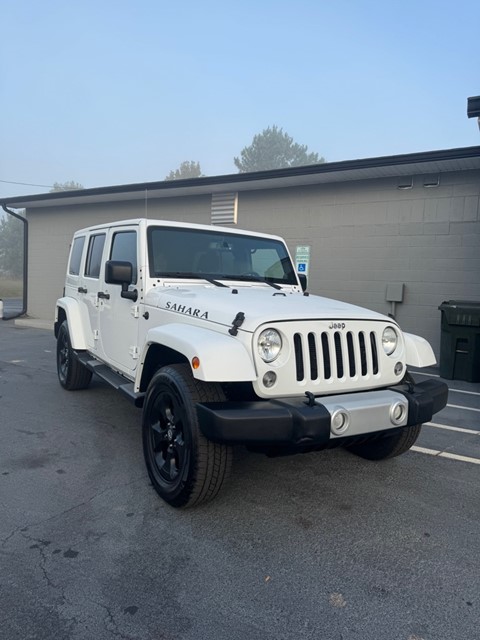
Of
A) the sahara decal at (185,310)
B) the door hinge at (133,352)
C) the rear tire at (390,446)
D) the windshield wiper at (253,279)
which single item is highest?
the windshield wiper at (253,279)

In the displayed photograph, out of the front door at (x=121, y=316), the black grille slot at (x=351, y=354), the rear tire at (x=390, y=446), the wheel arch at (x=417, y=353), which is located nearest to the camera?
the black grille slot at (x=351, y=354)

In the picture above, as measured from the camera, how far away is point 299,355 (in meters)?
2.99

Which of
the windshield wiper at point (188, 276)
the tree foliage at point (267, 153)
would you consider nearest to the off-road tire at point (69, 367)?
the windshield wiper at point (188, 276)

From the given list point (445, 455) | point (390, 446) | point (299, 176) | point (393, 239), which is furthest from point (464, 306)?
Answer: point (390, 446)

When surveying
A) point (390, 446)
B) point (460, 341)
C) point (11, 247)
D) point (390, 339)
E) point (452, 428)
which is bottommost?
point (452, 428)

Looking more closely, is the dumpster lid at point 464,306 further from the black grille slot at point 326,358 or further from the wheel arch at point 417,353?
the black grille slot at point 326,358

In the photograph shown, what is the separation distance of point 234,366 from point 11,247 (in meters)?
75.6

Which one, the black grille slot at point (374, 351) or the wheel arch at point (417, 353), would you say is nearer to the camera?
the black grille slot at point (374, 351)

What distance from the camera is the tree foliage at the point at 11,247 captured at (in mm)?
66312

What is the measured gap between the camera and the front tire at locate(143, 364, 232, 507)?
2.94 m

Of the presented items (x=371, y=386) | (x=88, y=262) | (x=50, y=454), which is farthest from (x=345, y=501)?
(x=88, y=262)

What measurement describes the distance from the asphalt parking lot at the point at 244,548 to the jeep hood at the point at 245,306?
1.27 m

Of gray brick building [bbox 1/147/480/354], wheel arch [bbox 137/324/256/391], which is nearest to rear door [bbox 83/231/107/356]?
wheel arch [bbox 137/324/256/391]

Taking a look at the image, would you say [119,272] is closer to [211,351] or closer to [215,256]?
[215,256]
